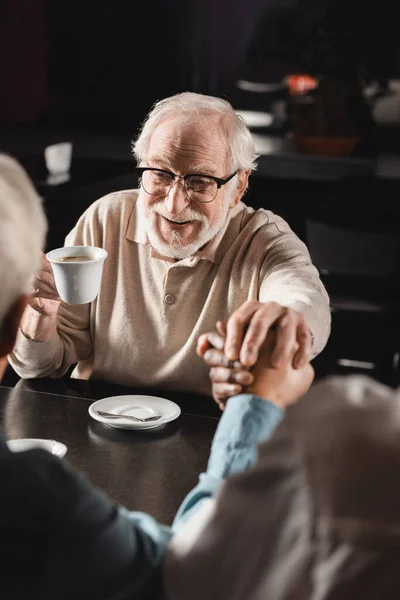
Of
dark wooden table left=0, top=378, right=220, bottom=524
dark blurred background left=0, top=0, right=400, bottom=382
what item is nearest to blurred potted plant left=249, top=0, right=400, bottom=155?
dark blurred background left=0, top=0, right=400, bottom=382

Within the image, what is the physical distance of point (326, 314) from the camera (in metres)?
1.87

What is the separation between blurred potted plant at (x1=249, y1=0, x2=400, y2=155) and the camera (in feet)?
14.7

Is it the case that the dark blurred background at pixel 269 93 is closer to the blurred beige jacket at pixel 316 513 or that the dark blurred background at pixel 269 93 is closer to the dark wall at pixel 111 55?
the dark wall at pixel 111 55

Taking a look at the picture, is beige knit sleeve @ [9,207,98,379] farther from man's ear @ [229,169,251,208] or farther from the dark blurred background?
the dark blurred background

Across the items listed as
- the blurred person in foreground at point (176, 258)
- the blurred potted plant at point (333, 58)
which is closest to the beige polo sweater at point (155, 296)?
A: the blurred person in foreground at point (176, 258)

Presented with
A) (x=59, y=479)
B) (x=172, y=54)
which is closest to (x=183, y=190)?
(x=59, y=479)

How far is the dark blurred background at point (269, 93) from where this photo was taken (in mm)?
4410

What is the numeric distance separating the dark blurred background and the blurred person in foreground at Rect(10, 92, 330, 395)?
1.87 metres

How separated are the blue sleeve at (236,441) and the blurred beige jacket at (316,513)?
0.19 m

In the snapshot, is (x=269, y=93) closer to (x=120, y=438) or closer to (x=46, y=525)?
(x=120, y=438)

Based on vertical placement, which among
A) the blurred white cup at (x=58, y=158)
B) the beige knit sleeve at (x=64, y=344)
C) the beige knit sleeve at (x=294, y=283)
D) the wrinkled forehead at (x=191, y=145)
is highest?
the wrinkled forehead at (x=191, y=145)

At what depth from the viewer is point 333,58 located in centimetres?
463

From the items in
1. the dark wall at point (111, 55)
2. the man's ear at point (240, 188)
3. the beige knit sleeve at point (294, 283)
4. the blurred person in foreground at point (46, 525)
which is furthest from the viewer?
the dark wall at point (111, 55)

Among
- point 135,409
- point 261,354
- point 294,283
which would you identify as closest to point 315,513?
point 261,354
